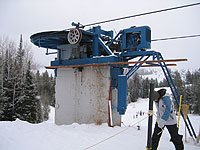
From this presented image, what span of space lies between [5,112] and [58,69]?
15.7 metres

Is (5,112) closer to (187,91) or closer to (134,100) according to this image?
(187,91)

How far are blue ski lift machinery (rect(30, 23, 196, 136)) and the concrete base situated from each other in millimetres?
418

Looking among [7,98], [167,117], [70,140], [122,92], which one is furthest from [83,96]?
[7,98]

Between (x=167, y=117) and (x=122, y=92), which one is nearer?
(x=167, y=117)

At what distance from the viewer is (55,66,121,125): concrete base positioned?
8289mm

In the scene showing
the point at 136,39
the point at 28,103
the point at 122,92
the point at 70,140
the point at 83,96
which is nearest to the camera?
the point at 70,140

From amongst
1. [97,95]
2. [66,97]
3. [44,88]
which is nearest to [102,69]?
[97,95]

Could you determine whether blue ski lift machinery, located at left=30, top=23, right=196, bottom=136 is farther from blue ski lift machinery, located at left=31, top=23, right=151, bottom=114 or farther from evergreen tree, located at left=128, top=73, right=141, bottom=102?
evergreen tree, located at left=128, top=73, right=141, bottom=102

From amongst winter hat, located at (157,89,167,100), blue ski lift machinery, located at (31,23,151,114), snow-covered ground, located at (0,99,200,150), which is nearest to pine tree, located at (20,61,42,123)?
blue ski lift machinery, located at (31,23,151,114)

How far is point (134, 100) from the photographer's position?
68.9 m

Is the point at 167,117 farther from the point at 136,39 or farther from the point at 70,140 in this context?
the point at 136,39

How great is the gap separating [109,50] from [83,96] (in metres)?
2.82

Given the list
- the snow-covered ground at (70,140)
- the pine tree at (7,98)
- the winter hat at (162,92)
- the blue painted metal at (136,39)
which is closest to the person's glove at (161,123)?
the winter hat at (162,92)

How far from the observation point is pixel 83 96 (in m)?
9.03
